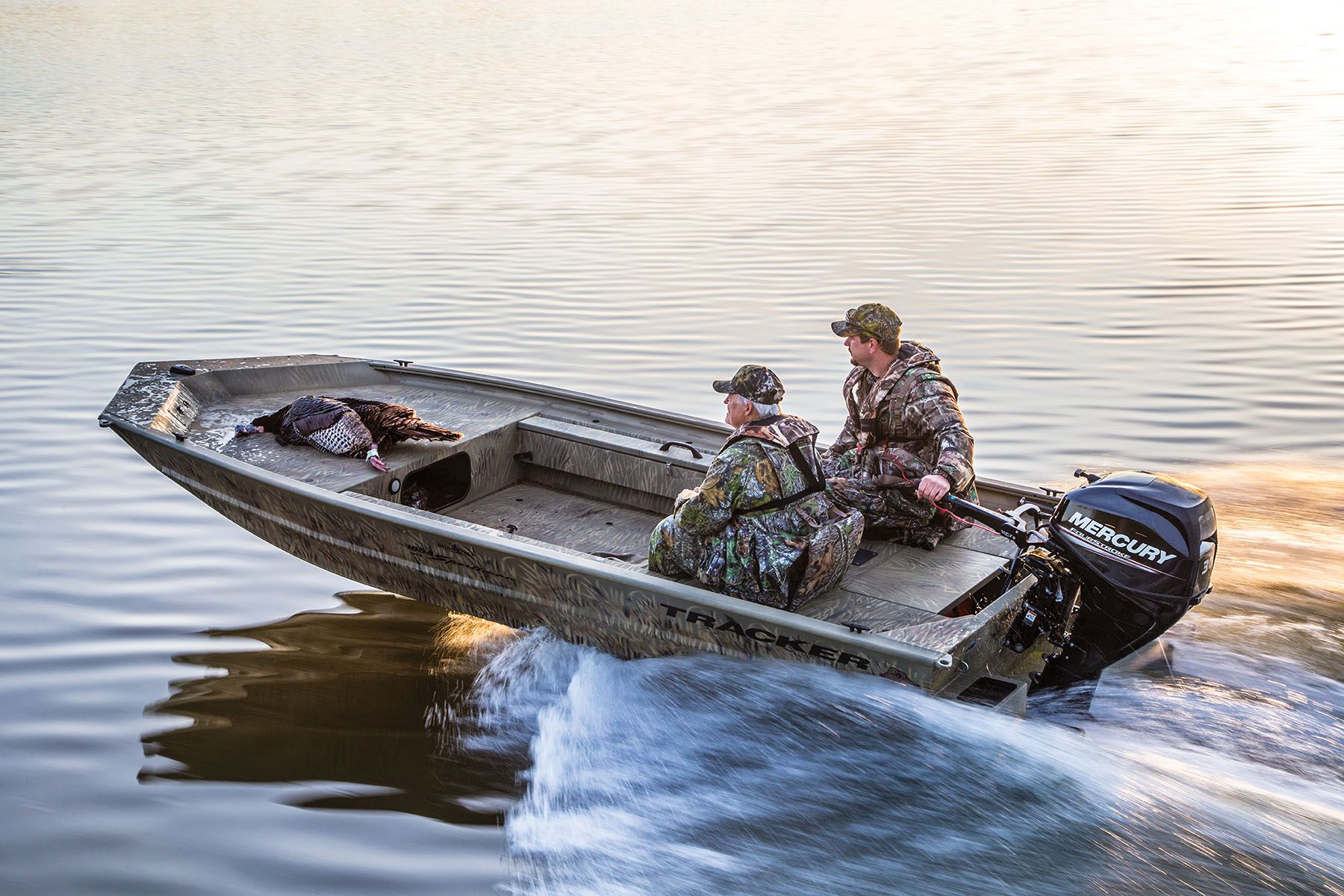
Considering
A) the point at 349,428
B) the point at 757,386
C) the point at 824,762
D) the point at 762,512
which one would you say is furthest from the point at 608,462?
the point at 824,762

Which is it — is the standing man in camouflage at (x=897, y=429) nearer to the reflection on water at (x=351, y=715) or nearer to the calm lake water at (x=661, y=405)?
the calm lake water at (x=661, y=405)

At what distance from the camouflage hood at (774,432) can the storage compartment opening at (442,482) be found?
2409 millimetres

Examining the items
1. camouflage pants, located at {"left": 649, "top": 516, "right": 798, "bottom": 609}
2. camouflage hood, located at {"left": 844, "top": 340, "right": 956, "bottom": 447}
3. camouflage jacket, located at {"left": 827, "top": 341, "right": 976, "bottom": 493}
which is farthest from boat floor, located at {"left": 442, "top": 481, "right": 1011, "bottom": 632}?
camouflage hood, located at {"left": 844, "top": 340, "right": 956, "bottom": 447}

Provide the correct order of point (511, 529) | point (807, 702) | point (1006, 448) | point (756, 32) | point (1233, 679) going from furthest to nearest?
point (756, 32), point (1006, 448), point (511, 529), point (1233, 679), point (807, 702)

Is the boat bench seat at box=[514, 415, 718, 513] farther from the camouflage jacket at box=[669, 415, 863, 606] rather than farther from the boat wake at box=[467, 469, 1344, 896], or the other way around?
the camouflage jacket at box=[669, 415, 863, 606]

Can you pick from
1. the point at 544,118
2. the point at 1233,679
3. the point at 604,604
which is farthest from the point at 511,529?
the point at 544,118

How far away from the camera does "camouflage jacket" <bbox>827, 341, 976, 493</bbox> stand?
5141 mm

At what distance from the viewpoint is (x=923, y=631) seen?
4.45 meters

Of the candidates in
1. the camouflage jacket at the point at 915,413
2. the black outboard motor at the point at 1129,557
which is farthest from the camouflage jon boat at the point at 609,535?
the camouflage jacket at the point at 915,413

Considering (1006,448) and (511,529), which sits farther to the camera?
(1006,448)

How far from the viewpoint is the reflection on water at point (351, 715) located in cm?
504

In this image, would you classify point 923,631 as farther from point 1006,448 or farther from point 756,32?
point 756,32

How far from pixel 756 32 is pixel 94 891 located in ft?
114

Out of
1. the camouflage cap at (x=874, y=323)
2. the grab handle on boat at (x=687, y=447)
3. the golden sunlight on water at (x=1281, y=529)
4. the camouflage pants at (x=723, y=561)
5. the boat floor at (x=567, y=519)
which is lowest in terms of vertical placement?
the golden sunlight on water at (x=1281, y=529)
